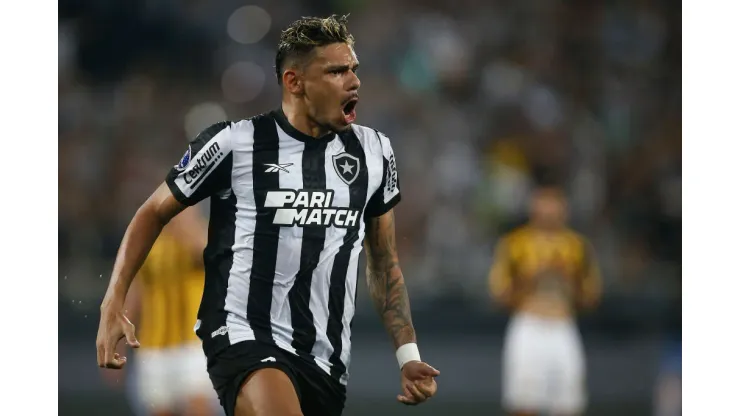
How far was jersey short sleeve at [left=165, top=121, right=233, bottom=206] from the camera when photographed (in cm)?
389

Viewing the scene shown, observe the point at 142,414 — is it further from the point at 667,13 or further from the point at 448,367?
the point at 667,13

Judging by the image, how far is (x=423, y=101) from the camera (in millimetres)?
11742

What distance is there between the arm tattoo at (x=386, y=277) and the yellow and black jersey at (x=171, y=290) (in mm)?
3669

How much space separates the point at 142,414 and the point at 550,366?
3364 millimetres

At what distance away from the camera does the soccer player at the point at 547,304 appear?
332 inches

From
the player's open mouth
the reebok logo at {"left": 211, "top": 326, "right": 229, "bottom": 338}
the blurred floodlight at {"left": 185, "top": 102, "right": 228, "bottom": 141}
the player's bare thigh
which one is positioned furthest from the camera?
the blurred floodlight at {"left": 185, "top": 102, "right": 228, "bottom": 141}

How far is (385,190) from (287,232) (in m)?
0.49

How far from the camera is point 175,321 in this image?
7727 millimetres

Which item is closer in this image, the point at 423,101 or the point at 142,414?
the point at 142,414


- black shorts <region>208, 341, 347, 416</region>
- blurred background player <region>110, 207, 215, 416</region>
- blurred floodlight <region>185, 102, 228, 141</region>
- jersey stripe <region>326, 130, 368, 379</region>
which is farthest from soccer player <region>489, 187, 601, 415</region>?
black shorts <region>208, 341, 347, 416</region>

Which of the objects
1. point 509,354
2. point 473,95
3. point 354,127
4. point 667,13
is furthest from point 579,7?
point 354,127

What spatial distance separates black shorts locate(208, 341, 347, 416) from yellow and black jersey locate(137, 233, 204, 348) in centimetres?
388

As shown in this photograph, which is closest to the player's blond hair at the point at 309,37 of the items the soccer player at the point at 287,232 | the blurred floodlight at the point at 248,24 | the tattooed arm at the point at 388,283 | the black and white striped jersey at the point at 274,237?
the soccer player at the point at 287,232

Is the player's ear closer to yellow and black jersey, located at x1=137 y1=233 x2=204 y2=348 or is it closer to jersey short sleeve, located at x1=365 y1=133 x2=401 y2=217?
jersey short sleeve, located at x1=365 y1=133 x2=401 y2=217
